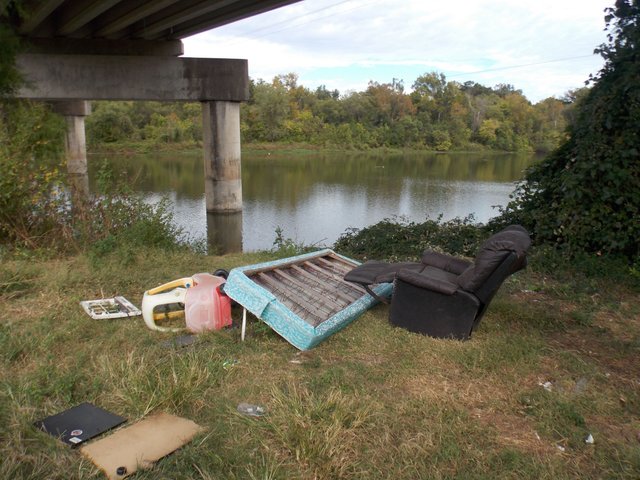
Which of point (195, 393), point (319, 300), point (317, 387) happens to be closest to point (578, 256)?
point (319, 300)

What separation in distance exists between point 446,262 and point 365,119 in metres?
60.1

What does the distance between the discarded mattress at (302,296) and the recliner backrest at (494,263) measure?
1014 millimetres

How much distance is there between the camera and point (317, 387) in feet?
10.5

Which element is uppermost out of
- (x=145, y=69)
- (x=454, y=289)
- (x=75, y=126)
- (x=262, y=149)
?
(x=145, y=69)

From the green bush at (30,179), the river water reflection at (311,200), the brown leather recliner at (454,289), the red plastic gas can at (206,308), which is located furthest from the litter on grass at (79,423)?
the river water reflection at (311,200)

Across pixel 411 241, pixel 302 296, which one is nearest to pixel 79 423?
pixel 302 296

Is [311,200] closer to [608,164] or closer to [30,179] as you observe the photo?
[30,179]

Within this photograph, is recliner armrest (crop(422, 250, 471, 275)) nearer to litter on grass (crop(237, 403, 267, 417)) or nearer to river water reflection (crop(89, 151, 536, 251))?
litter on grass (crop(237, 403, 267, 417))

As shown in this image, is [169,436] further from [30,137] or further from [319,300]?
[30,137]

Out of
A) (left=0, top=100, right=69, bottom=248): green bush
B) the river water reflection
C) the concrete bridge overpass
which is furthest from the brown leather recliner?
the concrete bridge overpass

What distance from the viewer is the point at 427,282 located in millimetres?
3914

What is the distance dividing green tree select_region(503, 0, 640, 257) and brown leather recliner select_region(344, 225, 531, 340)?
113 inches

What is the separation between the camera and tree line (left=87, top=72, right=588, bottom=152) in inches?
1832

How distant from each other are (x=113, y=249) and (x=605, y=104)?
254 inches
